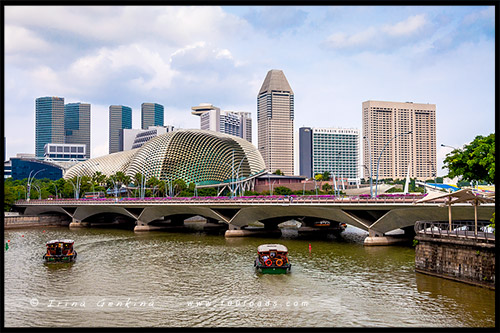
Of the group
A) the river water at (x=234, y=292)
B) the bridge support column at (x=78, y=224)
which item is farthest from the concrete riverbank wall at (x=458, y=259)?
the bridge support column at (x=78, y=224)

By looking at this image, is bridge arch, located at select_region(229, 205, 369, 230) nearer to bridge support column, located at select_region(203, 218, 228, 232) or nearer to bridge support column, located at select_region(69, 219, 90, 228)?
bridge support column, located at select_region(203, 218, 228, 232)

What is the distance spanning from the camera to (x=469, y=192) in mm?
30359

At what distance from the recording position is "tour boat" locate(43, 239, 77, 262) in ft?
143

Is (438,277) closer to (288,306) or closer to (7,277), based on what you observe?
(288,306)

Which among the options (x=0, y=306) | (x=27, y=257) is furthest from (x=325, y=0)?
(x=27, y=257)

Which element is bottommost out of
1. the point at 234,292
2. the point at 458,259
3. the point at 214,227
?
the point at 214,227

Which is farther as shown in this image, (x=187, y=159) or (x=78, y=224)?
(x=187, y=159)

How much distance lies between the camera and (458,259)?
29922 millimetres

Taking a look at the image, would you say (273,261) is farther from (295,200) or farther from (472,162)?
(295,200)

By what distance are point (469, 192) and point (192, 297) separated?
728 inches

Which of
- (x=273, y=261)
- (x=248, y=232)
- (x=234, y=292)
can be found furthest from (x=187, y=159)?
(x=234, y=292)

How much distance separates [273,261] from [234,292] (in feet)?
22.3

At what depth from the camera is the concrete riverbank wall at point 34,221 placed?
287 ft

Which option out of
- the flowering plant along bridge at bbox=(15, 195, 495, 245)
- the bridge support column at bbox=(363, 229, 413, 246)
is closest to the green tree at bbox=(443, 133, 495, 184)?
the flowering plant along bridge at bbox=(15, 195, 495, 245)
